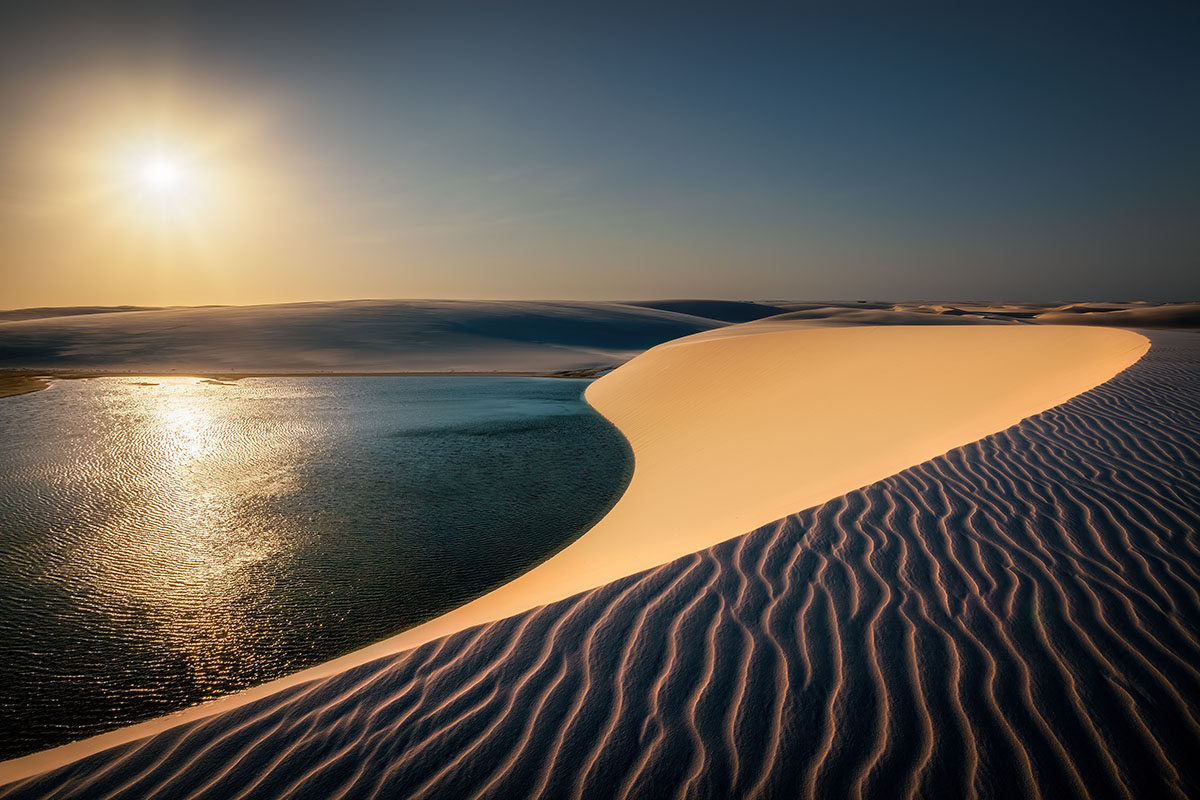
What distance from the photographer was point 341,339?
42.2 meters

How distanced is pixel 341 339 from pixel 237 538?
38345 millimetres

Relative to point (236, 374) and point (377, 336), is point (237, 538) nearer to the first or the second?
point (236, 374)

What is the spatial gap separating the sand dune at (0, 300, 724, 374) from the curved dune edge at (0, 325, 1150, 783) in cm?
1929

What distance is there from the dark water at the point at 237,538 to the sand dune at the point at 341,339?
65.3 ft

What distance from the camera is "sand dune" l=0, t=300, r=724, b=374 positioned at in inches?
1351

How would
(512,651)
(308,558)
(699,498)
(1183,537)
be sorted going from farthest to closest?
1. (699,498)
2. (308,558)
3. (1183,537)
4. (512,651)

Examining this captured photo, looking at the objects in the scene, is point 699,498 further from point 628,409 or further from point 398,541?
point 628,409

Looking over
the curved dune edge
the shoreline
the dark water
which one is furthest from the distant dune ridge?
the dark water

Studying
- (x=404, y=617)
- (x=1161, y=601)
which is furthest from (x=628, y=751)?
(x=404, y=617)

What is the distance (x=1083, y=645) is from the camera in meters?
2.78

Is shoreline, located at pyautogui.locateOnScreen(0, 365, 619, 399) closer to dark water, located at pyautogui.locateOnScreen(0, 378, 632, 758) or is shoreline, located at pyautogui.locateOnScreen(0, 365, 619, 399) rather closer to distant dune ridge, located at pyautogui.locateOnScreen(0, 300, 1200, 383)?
distant dune ridge, located at pyautogui.locateOnScreen(0, 300, 1200, 383)

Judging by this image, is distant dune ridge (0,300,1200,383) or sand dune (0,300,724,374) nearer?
distant dune ridge (0,300,1200,383)

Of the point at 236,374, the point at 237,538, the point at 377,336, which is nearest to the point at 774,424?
the point at 237,538

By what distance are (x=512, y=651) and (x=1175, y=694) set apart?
Answer: 9.85 ft
